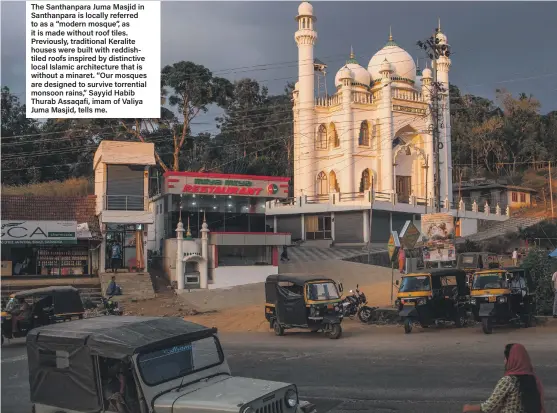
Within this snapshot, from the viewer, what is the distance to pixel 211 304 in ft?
89.6

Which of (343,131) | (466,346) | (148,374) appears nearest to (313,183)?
(343,131)

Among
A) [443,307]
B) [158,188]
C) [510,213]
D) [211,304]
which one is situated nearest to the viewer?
[443,307]

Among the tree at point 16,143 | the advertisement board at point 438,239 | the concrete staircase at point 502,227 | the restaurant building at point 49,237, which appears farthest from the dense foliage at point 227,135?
the advertisement board at point 438,239

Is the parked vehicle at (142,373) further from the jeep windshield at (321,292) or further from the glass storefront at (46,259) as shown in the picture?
the glass storefront at (46,259)

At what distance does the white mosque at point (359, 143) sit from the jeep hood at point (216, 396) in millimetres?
37574

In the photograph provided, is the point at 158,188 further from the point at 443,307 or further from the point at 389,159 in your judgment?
the point at 443,307

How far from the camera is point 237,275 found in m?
29.8

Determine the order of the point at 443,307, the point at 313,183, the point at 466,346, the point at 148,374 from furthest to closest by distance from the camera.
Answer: the point at 313,183 → the point at 443,307 → the point at 466,346 → the point at 148,374

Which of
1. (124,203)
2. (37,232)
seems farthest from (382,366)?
(37,232)

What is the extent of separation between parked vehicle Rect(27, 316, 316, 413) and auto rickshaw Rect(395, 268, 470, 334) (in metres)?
12.0

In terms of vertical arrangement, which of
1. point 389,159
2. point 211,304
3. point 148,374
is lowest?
point 211,304

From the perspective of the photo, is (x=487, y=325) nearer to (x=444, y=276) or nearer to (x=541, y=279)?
(x=444, y=276)

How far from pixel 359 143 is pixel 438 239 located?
2246 cm

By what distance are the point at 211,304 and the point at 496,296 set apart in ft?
47.8
